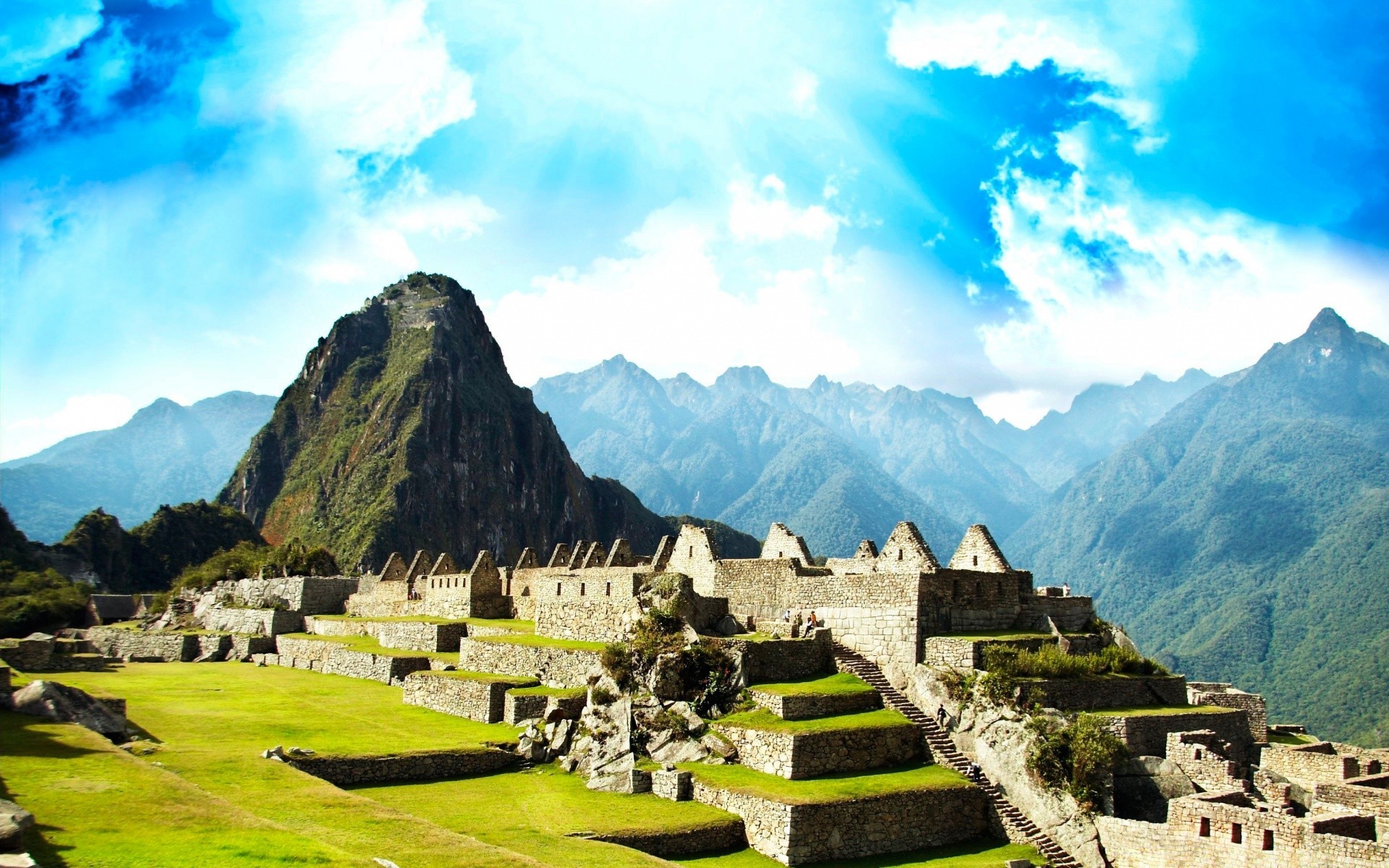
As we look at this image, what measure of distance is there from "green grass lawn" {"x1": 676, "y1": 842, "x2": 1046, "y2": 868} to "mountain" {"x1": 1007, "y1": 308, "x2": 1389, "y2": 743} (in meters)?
51.8

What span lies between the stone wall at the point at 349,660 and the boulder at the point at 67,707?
14782mm

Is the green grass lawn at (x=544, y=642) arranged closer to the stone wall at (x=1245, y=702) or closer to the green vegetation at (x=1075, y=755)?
the green vegetation at (x=1075, y=755)

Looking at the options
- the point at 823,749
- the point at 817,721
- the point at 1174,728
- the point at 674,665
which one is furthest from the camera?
the point at 674,665

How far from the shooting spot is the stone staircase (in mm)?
21156

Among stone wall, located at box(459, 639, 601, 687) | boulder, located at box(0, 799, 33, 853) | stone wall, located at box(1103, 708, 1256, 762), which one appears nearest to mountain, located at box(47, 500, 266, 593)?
stone wall, located at box(459, 639, 601, 687)

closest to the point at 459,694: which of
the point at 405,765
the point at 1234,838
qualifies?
the point at 405,765

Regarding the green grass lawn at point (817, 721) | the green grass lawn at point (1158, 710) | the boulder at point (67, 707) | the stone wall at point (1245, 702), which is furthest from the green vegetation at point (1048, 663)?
the boulder at point (67, 707)

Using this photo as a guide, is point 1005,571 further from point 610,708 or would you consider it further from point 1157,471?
point 1157,471

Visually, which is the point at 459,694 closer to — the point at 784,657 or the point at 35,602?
the point at 784,657

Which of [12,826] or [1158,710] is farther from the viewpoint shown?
[1158,710]

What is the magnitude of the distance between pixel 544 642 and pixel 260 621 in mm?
26118

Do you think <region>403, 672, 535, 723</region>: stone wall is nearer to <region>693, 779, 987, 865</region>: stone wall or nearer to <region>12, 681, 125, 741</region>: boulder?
<region>693, 779, 987, 865</region>: stone wall

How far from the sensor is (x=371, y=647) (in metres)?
39.7

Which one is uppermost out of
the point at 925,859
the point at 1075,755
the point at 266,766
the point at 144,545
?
the point at 144,545
